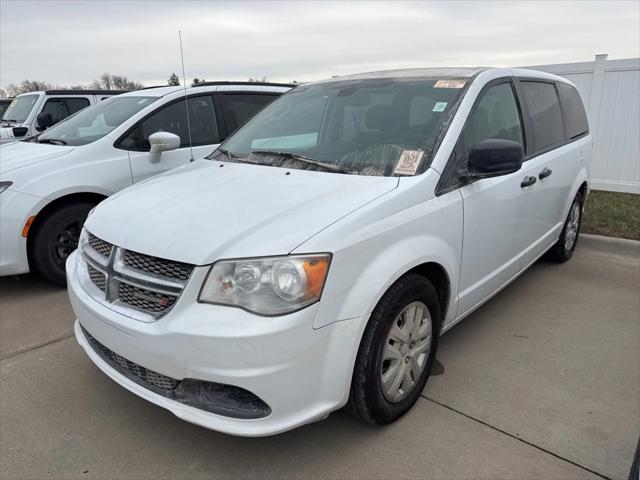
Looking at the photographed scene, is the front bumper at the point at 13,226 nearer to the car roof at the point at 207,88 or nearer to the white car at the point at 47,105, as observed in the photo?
the car roof at the point at 207,88

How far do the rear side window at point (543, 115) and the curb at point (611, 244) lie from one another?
1.70 m

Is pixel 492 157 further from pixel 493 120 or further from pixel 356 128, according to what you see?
pixel 356 128

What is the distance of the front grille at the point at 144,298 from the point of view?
2.14 m

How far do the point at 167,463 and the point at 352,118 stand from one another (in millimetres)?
2191

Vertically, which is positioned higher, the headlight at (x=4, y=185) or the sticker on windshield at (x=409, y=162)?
the sticker on windshield at (x=409, y=162)

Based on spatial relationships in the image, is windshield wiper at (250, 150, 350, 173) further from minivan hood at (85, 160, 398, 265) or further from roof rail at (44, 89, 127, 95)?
roof rail at (44, 89, 127, 95)

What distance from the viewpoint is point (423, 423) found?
260 centimetres

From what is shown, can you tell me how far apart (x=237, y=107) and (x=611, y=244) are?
4271mm

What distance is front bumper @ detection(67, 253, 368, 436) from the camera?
1946 mm

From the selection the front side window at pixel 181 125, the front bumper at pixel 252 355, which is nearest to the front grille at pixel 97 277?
the front bumper at pixel 252 355

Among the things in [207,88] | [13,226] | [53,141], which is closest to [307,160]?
[13,226]

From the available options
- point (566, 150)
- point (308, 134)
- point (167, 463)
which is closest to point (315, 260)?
point (167, 463)

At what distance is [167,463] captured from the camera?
2.35 meters

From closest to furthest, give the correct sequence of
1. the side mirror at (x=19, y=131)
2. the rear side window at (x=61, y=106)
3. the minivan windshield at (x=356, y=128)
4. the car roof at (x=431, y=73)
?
1. the minivan windshield at (x=356, y=128)
2. the car roof at (x=431, y=73)
3. the side mirror at (x=19, y=131)
4. the rear side window at (x=61, y=106)
